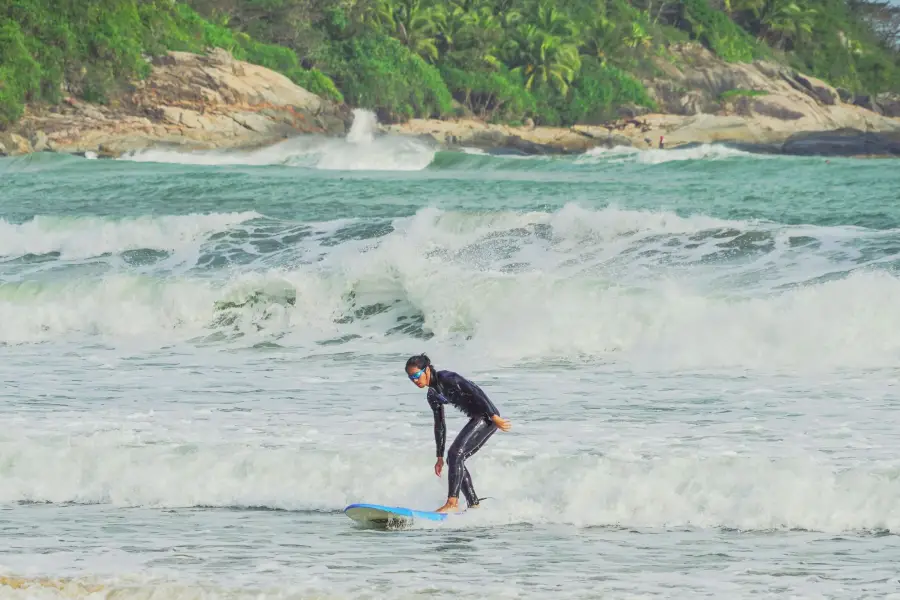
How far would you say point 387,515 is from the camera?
827 centimetres

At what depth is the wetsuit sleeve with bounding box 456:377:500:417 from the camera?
8398mm

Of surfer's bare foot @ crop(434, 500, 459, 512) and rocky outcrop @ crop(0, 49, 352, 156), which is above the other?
rocky outcrop @ crop(0, 49, 352, 156)

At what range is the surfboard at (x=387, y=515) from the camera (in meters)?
8.27

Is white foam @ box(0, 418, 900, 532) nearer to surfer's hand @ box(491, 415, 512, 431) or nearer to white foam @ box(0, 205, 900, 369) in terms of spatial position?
surfer's hand @ box(491, 415, 512, 431)

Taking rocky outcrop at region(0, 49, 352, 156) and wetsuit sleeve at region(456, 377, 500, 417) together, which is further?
rocky outcrop at region(0, 49, 352, 156)

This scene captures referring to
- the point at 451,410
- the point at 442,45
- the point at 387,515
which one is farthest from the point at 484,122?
the point at 387,515

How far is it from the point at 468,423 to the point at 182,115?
45.2 metres

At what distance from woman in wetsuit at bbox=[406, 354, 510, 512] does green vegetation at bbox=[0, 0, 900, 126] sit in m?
45.1

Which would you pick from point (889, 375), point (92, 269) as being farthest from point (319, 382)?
point (92, 269)

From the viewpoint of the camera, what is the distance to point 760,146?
68062mm

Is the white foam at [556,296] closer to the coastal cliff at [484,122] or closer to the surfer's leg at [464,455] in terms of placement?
the surfer's leg at [464,455]

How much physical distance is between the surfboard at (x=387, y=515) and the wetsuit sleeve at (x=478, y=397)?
2.33ft

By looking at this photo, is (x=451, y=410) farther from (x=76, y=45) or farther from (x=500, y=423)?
(x=76, y=45)

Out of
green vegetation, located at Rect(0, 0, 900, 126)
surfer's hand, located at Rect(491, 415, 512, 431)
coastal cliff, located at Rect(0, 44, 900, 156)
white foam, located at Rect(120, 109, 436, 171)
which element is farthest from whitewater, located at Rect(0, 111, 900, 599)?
green vegetation, located at Rect(0, 0, 900, 126)
